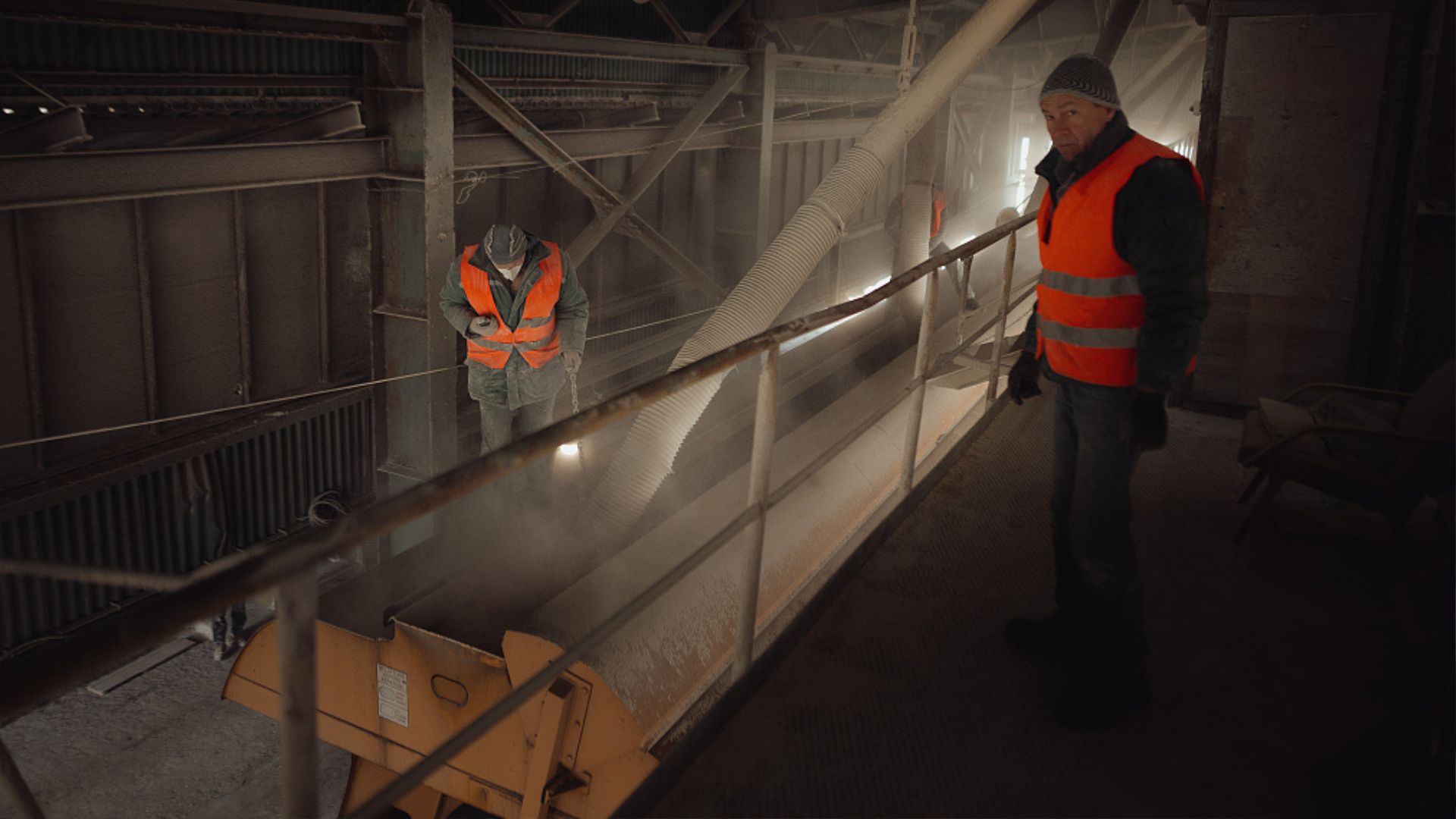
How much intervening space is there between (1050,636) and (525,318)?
4.51 meters

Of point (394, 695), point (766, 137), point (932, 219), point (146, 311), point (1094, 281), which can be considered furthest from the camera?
point (932, 219)

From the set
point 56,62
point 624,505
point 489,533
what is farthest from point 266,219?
point 624,505

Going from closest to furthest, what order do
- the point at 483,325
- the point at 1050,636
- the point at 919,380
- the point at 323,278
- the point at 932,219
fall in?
1. the point at 1050,636
2. the point at 919,380
3. the point at 483,325
4. the point at 323,278
5. the point at 932,219

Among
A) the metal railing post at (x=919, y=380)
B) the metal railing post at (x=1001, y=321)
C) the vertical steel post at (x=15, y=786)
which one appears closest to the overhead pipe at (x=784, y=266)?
the metal railing post at (x=1001, y=321)

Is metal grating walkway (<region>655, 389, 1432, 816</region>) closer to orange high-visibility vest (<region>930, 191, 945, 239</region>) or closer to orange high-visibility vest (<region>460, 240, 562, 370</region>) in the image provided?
orange high-visibility vest (<region>460, 240, 562, 370</region>)

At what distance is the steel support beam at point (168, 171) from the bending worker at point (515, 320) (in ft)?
3.82

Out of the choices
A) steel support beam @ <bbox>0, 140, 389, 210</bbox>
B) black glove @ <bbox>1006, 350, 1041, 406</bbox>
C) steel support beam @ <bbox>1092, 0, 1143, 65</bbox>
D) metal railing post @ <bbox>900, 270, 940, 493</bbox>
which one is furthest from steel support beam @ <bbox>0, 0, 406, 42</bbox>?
steel support beam @ <bbox>1092, 0, 1143, 65</bbox>

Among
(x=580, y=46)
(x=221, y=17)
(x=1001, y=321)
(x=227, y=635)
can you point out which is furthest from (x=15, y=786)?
(x=580, y=46)

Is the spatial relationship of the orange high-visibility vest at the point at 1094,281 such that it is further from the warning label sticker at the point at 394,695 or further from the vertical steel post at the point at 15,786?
the warning label sticker at the point at 394,695

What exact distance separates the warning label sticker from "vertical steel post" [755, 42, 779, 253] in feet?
28.0

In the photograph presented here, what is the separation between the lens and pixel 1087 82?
2.87 metres

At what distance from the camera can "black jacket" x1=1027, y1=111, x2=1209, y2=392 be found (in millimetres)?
2705

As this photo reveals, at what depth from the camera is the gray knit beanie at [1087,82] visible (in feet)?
9.41

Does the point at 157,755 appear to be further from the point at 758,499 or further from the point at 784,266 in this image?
the point at 758,499
